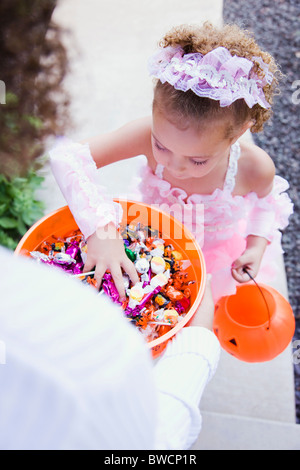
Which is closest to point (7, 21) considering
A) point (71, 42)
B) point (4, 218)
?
point (71, 42)

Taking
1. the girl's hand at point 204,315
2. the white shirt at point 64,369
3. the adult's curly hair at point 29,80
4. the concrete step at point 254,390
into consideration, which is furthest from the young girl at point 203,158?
the adult's curly hair at point 29,80

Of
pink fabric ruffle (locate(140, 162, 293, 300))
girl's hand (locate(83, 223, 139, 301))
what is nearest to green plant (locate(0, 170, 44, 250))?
pink fabric ruffle (locate(140, 162, 293, 300))

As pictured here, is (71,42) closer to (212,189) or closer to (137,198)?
(137,198)

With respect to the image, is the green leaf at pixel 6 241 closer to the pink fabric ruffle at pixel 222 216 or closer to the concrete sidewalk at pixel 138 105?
the concrete sidewalk at pixel 138 105

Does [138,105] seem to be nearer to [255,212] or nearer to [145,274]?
[255,212]

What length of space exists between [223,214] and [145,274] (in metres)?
0.42

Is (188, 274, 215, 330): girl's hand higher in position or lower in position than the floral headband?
lower

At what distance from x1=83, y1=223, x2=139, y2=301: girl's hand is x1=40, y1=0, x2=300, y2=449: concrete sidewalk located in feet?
1.66

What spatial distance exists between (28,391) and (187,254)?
0.84 metres

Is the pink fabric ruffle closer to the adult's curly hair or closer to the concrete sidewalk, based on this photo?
the concrete sidewalk

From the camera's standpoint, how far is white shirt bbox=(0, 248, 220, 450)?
382mm

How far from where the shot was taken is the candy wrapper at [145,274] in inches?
41.7

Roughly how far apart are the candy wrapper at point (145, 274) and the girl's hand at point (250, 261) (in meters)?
0.28

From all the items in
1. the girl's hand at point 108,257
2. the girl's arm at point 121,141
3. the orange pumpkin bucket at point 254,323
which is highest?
the girl's arm at point 121,141
